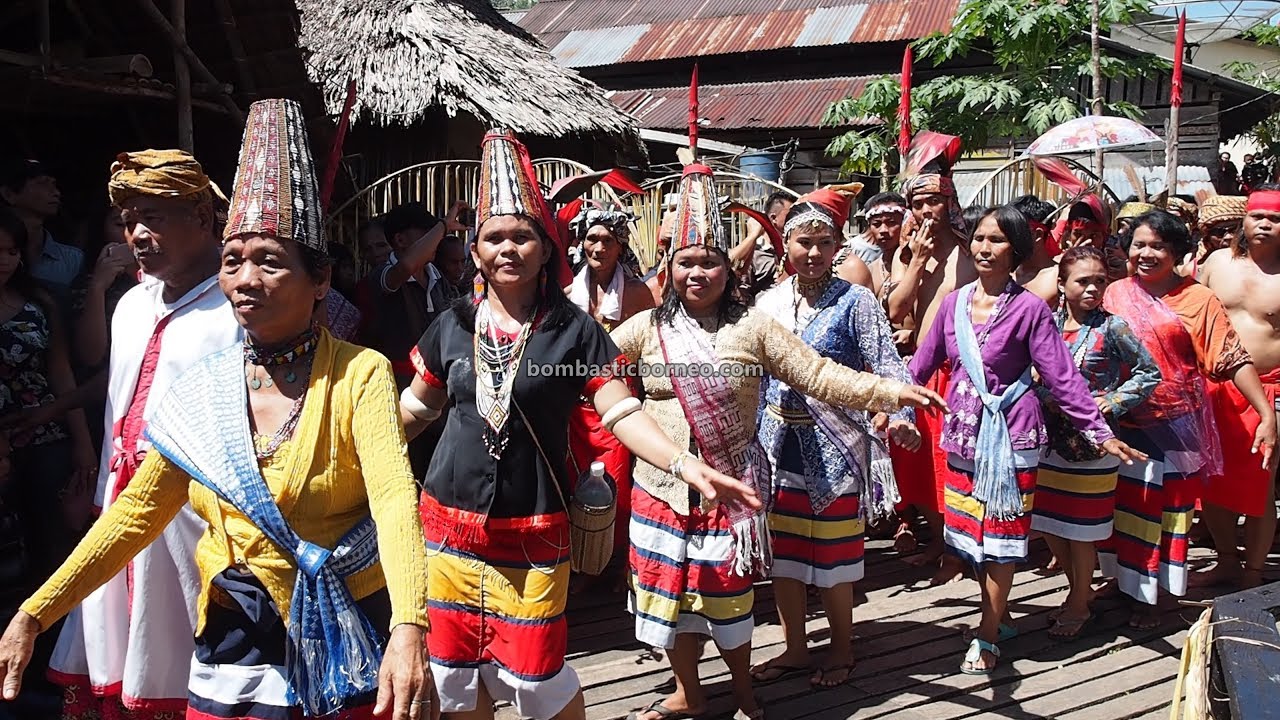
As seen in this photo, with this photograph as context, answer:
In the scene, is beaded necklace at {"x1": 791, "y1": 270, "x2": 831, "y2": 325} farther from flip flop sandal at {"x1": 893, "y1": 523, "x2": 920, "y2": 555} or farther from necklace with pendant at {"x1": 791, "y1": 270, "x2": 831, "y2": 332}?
flip flop sandal at {"x1": 893, "y1": 523, "x2": 920, "y2": 555}

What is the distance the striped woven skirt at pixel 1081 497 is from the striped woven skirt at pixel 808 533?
3.59 feet

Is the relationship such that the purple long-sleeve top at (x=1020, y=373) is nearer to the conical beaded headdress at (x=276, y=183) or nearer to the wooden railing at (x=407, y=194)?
the conical beaded headdress at (x=276, y=183)

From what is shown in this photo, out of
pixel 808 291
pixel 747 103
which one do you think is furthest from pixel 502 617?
pixel 747 103

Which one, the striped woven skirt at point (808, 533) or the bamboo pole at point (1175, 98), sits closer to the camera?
the striped woven skirt at point (808, 533)

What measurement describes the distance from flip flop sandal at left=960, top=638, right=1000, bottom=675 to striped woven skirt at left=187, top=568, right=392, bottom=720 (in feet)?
9.90

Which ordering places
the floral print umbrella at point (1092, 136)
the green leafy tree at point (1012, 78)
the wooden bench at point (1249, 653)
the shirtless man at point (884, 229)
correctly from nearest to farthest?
the wooden bench at point (1249, 653) < the shirtless man at point (884, 229) < the floral print umbrella at point (1092, 136) < the green leafy tree at point (1012, 78)

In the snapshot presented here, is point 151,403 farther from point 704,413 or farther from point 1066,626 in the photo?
point 1066,626

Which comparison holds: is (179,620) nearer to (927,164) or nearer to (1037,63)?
(927,164)

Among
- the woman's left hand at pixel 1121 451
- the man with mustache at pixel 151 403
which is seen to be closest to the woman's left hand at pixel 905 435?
the woman's left hand at pixel 1121 451

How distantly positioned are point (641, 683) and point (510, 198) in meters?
2.32

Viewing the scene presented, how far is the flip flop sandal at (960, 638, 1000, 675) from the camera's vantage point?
172 inches

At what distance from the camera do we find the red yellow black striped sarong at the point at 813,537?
164 inches

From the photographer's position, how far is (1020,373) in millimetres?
4305

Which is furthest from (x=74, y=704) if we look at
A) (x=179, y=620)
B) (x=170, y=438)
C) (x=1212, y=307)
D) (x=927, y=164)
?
(x=1212, y=307)
